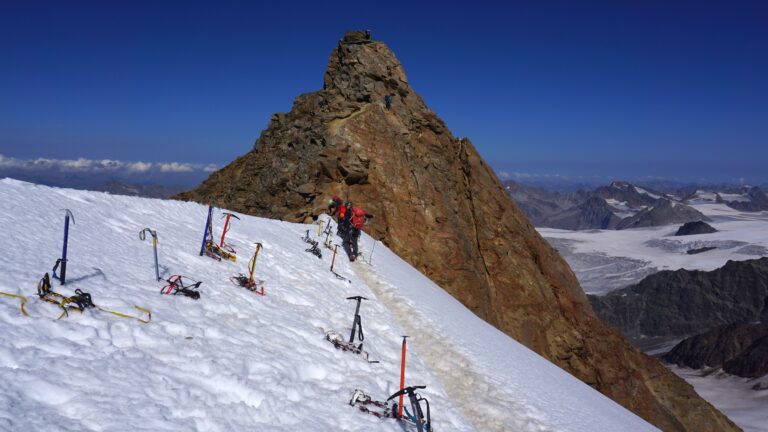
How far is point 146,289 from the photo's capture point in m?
9.23

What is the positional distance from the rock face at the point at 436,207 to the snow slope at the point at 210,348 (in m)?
12.4

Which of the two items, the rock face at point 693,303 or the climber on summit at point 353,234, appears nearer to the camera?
the climber on summit at point 353,234

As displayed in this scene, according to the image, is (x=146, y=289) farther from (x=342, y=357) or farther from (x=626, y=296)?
(x=626, y=296)

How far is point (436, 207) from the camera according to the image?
32.1m

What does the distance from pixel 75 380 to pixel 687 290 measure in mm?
185908

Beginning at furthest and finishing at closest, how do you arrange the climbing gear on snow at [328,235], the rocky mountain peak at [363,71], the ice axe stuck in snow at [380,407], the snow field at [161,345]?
the rocky mountain peak at [363,71] < the climbing gear on snow at [328,235] < the ice axe stuck in snow at [380,407] < the snow field at [161,345]

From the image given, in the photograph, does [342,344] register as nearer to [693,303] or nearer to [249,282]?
[249,282]

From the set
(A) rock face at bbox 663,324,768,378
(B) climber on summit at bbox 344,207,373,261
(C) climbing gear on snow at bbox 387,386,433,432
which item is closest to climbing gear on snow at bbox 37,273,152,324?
(C) climbing gear on snow at bbox 387,386,433,432

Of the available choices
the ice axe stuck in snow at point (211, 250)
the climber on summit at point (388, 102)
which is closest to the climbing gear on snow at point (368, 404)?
the ice axe stuck in snow at point (211, 250)

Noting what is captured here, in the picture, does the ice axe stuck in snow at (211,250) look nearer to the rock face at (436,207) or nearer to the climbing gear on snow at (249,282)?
the climbing gear on snow at (249,282)

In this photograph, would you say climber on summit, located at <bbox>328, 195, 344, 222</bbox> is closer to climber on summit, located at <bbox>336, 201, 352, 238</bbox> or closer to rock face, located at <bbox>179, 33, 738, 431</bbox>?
climber on summit, located at <bbox>336, 201, 352, 238</bbox>

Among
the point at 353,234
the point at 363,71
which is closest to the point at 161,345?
the point at 353,234

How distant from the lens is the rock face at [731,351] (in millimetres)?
98238

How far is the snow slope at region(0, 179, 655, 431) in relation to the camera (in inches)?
235
